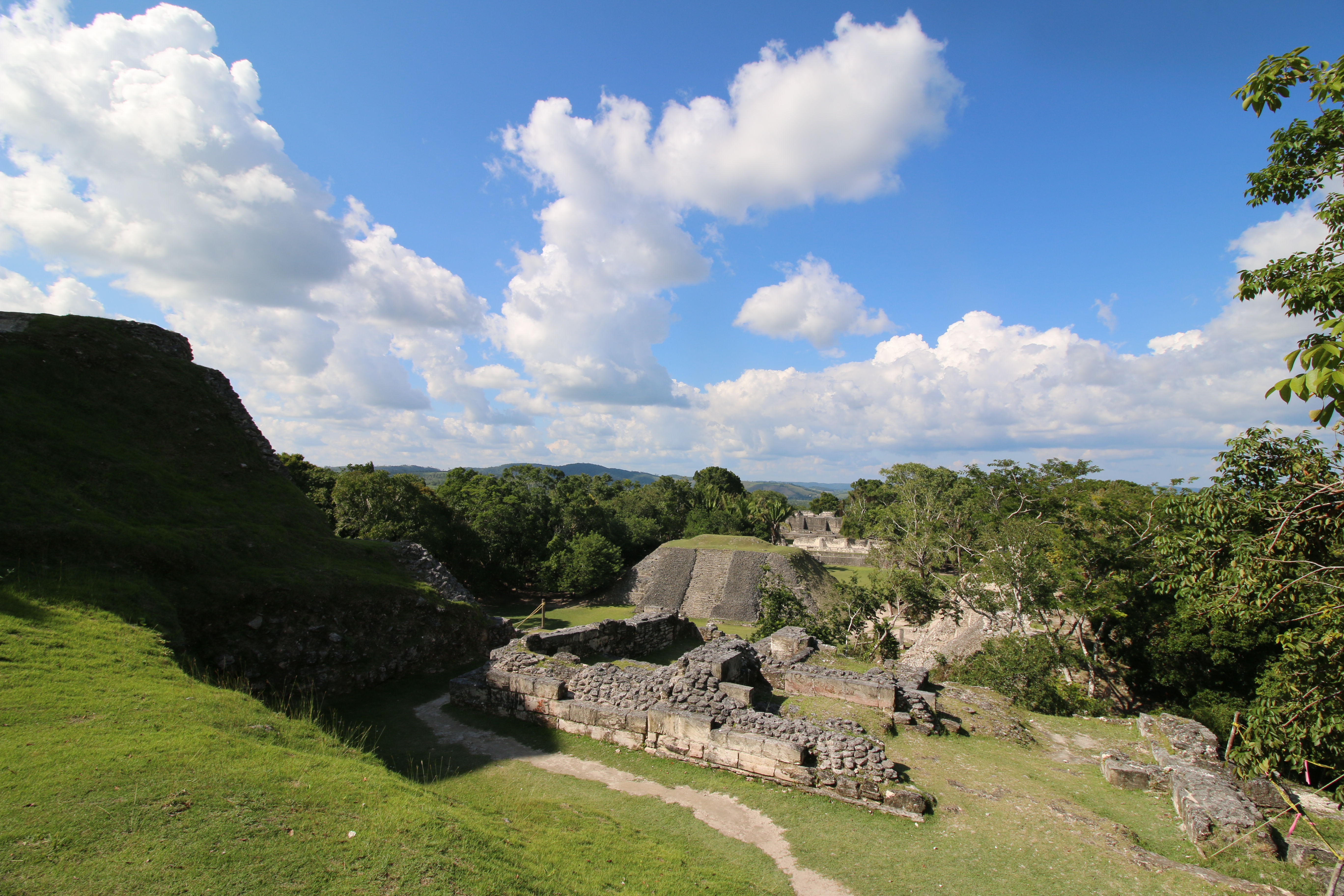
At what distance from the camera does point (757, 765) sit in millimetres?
9719

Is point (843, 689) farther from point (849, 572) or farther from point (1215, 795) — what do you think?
point (849, 572)

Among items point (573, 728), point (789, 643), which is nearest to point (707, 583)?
point (789, 643)

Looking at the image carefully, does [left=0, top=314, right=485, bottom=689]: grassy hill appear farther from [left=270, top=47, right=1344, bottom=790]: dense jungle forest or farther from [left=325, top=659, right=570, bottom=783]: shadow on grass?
[left=270, top=47, right=1344, bottom=790]: dense jungle forest

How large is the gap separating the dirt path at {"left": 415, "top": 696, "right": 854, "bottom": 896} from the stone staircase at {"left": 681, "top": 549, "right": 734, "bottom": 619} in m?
21.5

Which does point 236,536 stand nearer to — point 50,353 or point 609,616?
point 50,353

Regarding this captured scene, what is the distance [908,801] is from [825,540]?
58139 millimetres

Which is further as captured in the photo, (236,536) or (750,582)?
(750,582)

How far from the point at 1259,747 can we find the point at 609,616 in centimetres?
2818

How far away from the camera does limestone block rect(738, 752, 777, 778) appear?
959cm

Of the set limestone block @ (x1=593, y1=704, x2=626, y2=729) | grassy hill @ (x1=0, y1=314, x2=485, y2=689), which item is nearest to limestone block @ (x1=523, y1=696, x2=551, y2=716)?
limestone block @ (x1=593, y1=704, x2=626, y2=729)

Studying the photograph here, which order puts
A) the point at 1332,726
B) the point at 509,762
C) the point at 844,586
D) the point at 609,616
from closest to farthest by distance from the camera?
the point at 1332,726
the point at 509,762
the point at 844,586
the point at 609,616

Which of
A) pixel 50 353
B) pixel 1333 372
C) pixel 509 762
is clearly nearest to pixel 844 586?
pixel 509 762

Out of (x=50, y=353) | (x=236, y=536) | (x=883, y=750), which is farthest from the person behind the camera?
(x=50, y=353)

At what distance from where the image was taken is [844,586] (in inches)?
830
